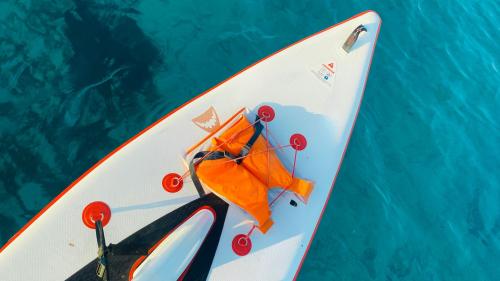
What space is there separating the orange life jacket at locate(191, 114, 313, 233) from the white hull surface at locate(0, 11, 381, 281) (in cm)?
29

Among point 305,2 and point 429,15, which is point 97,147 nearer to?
point 305,2

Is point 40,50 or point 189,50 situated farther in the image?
point 189,50

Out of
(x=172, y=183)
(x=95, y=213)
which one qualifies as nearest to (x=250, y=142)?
(x=172, y=183)

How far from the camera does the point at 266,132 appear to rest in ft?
18.0

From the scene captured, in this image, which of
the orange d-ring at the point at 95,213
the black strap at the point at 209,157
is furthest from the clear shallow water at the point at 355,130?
the black strap at the point at 209,157

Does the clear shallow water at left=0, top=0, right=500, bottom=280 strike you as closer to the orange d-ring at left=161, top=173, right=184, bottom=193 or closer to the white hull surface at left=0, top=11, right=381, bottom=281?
the white hull surface at left=0, top=11, right=381, bottom=281

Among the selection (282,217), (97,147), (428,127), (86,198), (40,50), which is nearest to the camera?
(86,198)

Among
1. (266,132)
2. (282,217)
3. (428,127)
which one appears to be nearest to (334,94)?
(266,132)

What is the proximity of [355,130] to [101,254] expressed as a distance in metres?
5.51

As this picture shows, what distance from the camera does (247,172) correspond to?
4836 mm

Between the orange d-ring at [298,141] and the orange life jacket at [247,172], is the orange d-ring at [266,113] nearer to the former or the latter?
the orange life jacket at [247,172]

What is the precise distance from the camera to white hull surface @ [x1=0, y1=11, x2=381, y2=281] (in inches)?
174

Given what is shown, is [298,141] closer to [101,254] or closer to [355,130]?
[355,130]

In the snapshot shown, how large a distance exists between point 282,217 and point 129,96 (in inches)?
145
